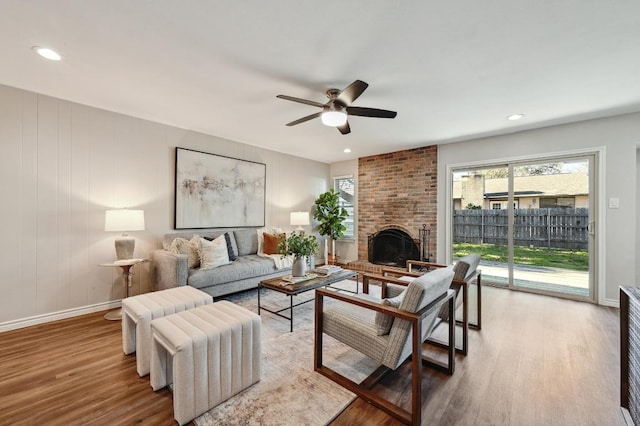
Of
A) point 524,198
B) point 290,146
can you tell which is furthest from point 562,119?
point 290,146

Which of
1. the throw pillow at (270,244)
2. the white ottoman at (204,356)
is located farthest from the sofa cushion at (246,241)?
the white ottoman at (204,356)

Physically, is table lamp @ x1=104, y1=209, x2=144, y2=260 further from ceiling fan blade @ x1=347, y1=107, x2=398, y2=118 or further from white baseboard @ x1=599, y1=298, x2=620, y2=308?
white baseboard @ x1=599, y1=298, x2=620, y2=308

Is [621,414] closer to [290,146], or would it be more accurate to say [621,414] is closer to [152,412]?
[152,412]

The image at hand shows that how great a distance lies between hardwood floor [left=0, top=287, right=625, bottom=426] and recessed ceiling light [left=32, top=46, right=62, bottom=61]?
2.52 metres

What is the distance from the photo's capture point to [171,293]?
2387 mm

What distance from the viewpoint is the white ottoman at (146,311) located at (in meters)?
1.93

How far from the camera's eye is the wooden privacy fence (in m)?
3.80

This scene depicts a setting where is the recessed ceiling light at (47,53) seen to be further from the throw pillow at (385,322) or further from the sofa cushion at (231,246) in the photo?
the throw pillow at (385,322)

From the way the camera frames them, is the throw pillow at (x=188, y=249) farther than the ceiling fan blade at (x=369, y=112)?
Yes

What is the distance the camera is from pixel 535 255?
4102 millimetres

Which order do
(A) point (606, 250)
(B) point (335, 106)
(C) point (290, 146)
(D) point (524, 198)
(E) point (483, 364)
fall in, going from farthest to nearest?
1. (C) point (290, 146)
2. (D) point (524, 198)
3. (A) point (606, 250)
4. (B) point (335, 106)
5. (E) point (483, 364)

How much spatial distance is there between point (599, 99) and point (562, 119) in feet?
2.07

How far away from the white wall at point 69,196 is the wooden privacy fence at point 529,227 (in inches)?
194

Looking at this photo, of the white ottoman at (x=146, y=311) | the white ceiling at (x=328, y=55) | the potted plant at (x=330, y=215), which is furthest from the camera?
the potted plant at (x=330, y=215)
